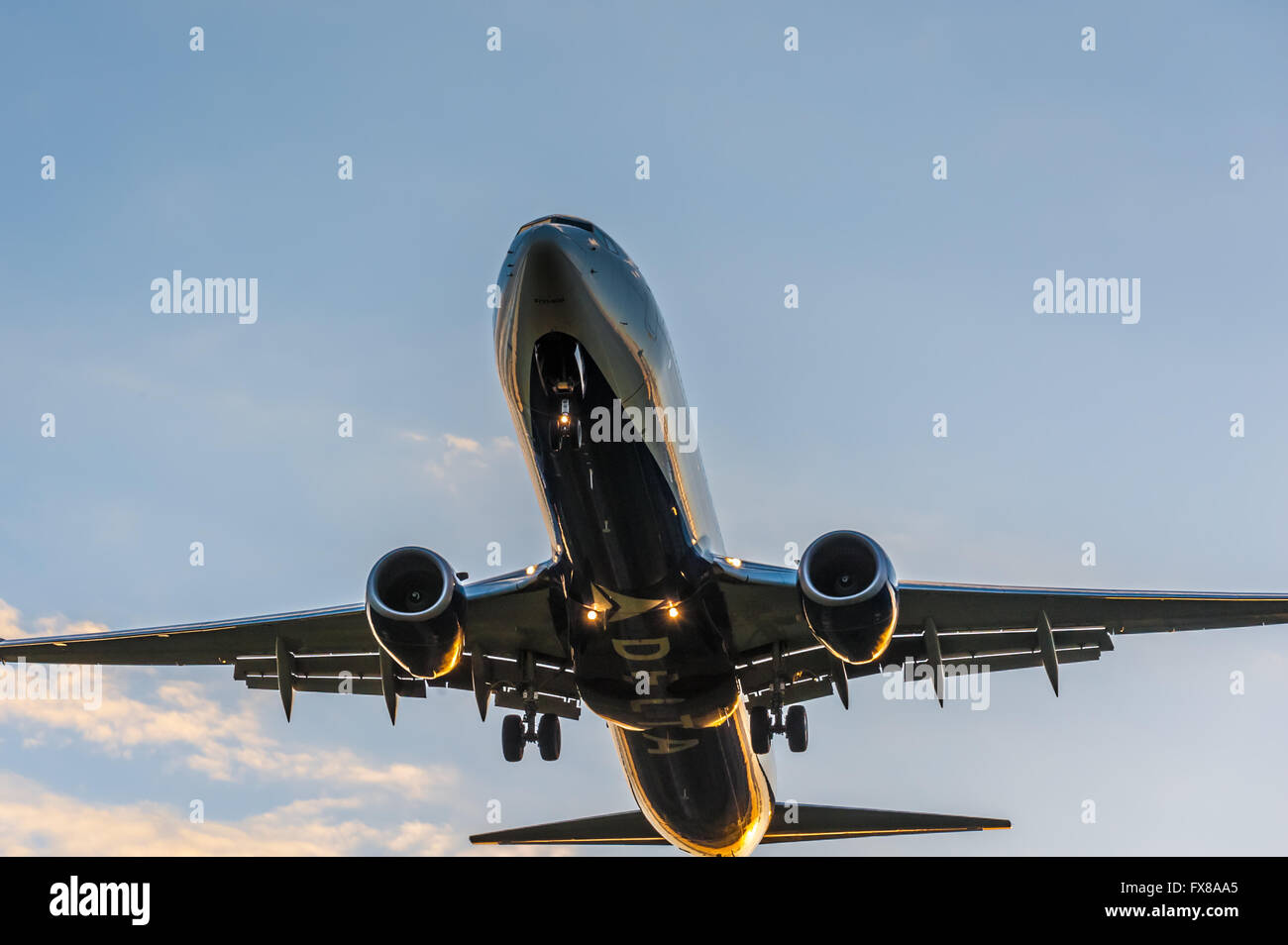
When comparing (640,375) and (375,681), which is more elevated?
(640,375)

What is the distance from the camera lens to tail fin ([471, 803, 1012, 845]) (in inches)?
952

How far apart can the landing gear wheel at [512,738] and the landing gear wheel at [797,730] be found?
4.62 meters

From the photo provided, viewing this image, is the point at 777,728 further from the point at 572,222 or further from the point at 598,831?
the point at 572,222

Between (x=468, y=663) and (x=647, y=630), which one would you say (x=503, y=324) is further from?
(x=468, y=663)

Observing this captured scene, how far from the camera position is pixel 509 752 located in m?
21.7

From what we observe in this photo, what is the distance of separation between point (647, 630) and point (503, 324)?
4.96m

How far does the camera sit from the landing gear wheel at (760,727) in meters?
21.0

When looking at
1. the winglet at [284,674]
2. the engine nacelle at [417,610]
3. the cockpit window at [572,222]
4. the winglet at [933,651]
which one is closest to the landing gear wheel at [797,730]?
the winglet at [933,651]

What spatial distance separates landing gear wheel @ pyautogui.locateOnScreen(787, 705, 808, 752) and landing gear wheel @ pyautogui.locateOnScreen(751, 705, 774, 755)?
13.8 inches

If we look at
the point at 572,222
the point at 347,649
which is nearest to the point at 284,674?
the point at 347,649

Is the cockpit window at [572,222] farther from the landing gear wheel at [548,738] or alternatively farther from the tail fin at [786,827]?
the tail fin at [786,827]

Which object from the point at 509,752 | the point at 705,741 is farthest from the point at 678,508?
the point at 509,752

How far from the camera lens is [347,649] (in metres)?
21.6
